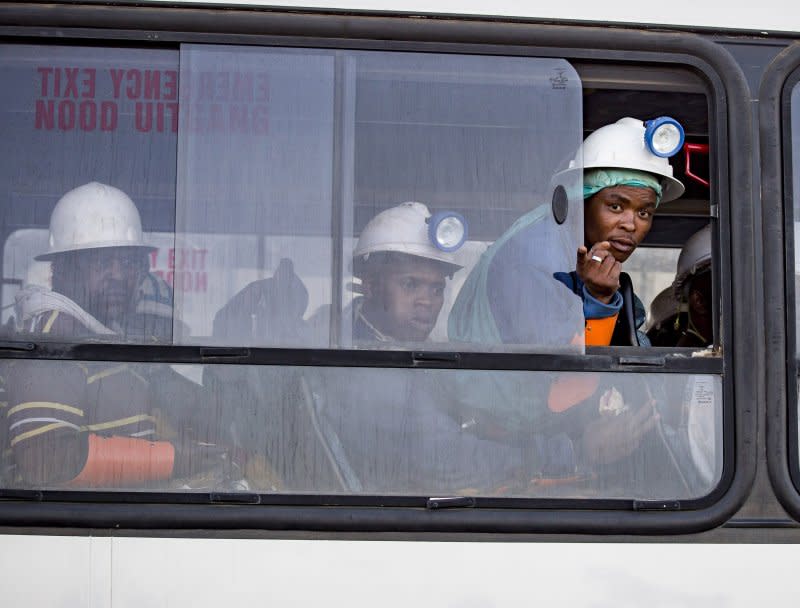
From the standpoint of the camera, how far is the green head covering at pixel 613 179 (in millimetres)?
2709

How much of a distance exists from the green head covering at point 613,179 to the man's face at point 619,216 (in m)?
0.01

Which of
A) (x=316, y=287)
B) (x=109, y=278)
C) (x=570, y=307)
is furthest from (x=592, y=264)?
(x=109, y=278)

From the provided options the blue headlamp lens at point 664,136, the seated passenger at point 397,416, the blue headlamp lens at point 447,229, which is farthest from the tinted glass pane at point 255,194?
the blue headlamp lens at point 664,136

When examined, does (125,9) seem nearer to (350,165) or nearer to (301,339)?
(350,165)

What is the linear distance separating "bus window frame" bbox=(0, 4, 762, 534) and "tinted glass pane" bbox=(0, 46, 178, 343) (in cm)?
6

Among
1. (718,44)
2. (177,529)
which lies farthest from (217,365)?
(718,44)

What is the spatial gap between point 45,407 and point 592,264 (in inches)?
55.4

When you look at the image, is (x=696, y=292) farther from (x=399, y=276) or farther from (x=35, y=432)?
(x=35, y=432)

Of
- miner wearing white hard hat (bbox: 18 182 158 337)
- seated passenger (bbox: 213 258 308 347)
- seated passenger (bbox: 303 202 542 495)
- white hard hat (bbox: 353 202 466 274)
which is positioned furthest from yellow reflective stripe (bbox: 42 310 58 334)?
white hard hat (bbox: 353 202 466 274)

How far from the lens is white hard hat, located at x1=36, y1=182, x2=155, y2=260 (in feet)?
8.09

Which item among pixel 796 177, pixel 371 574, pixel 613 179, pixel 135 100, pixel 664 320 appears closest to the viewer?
pixel 371 574

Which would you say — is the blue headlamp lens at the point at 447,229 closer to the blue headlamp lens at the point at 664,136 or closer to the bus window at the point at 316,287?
the bus window at the point at 316,287

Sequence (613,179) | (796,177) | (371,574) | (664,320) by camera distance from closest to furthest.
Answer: (371,574), (796,177), (613,179), (664,320)

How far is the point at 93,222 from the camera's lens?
246 centimetres
